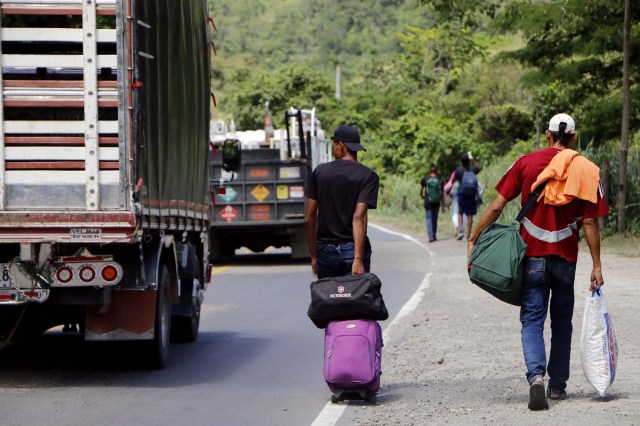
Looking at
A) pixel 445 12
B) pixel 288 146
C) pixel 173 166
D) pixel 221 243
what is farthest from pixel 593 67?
pixel 173 166

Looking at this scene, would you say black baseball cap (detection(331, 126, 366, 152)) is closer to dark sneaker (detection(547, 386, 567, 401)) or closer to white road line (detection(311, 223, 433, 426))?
white road line (detection(311, 223, 433, 426))

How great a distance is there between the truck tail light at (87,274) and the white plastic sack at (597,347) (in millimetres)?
3513

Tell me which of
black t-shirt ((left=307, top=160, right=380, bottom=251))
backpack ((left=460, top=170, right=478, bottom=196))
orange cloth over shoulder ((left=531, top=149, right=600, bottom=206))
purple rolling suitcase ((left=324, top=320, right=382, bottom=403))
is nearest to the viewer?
orange cloth over shoulder ((left=531, top=149, right=600, bottom=206))

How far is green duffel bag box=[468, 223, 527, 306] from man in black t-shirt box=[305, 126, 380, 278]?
3.16ft

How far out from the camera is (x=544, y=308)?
8.14 metres

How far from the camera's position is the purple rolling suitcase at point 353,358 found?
27.7ft

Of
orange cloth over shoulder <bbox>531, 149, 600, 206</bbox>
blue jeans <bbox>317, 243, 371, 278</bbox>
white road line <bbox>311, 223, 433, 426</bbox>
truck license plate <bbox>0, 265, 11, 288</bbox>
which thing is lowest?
white road line <bbox>311, 223, 433, 426</bbox>

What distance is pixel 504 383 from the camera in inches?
363

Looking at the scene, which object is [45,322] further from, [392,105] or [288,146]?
[392,105]

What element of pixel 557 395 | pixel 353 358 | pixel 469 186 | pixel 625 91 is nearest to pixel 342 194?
pixel 353 358

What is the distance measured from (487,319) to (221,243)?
35.1 feet

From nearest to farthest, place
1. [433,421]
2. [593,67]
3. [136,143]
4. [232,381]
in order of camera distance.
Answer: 1. [433,421]
2. [136,143]
3. [232,381]
4. [593,67]

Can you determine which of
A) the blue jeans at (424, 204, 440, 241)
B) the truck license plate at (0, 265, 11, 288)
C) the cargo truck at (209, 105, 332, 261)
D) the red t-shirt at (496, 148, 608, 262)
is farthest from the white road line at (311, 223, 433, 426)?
the cargo truck at (209, 105, 332, 261)

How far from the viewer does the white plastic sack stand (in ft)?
26.6
